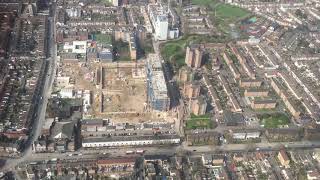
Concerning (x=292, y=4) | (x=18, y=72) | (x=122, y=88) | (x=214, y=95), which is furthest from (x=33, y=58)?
(x=292, y=4)

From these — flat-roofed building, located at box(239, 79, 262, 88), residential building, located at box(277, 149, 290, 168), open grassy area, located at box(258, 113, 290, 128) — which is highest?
flat-roofed building, located at box(239, 79, 262, 88)

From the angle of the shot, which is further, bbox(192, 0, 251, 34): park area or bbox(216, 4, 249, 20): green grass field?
bbox(216, 4, 249, 20): green grass field

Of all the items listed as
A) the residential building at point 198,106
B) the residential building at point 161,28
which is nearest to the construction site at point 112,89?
the residential building at point 198,106

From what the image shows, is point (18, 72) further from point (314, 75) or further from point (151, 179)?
point (314, 75)

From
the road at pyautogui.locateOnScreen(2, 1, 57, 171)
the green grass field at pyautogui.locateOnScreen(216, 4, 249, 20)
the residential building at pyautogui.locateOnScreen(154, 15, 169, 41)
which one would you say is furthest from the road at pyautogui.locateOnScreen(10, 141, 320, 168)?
the green grass field at pyautogui.locateOnScreen(216, 4, 249, 20)

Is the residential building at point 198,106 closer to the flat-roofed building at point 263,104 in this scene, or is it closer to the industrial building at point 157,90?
the industrial building at point 157,90

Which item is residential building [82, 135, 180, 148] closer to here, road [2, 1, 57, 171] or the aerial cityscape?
the aerial cityscape

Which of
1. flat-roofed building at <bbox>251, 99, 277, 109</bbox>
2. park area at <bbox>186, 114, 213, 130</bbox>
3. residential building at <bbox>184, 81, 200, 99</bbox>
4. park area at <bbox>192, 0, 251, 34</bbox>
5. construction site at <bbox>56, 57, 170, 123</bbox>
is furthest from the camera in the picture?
park area at <bbox>192, 0, 251, 34</bbox>
